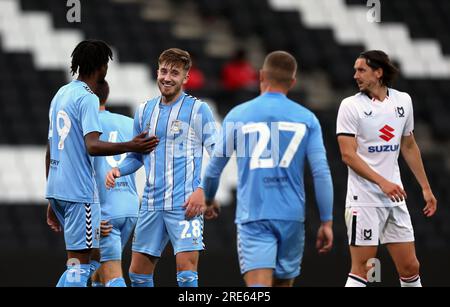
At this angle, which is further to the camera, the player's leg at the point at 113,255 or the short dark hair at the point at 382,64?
the player's leg at the point at 113,255

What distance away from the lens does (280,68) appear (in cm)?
766

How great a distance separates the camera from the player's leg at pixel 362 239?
8828 millimetres

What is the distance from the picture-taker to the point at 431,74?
18312 mm

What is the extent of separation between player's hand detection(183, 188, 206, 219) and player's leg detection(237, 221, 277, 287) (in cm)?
67

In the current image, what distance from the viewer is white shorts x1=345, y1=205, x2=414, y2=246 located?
29.0ft

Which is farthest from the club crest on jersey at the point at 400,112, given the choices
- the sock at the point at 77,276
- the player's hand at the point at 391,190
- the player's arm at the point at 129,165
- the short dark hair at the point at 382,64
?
the sock at the point at 77,276

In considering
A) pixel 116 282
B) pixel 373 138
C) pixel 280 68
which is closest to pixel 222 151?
pixel 280 68

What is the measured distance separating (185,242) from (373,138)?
1692mm

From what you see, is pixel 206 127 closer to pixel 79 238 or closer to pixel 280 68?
pixel 280 68

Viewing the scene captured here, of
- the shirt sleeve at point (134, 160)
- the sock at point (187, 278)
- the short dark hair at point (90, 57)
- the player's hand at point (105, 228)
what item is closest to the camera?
the short dark hair at point (90, 57)

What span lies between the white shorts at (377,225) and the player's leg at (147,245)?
1476 mm

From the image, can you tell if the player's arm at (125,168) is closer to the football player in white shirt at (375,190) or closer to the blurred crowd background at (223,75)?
the football player in white shirt at (375,190)

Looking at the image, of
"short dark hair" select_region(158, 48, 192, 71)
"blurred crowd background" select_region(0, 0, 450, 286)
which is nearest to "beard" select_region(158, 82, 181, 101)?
"short dark hair" select_region(158, 48, 192, 71)
